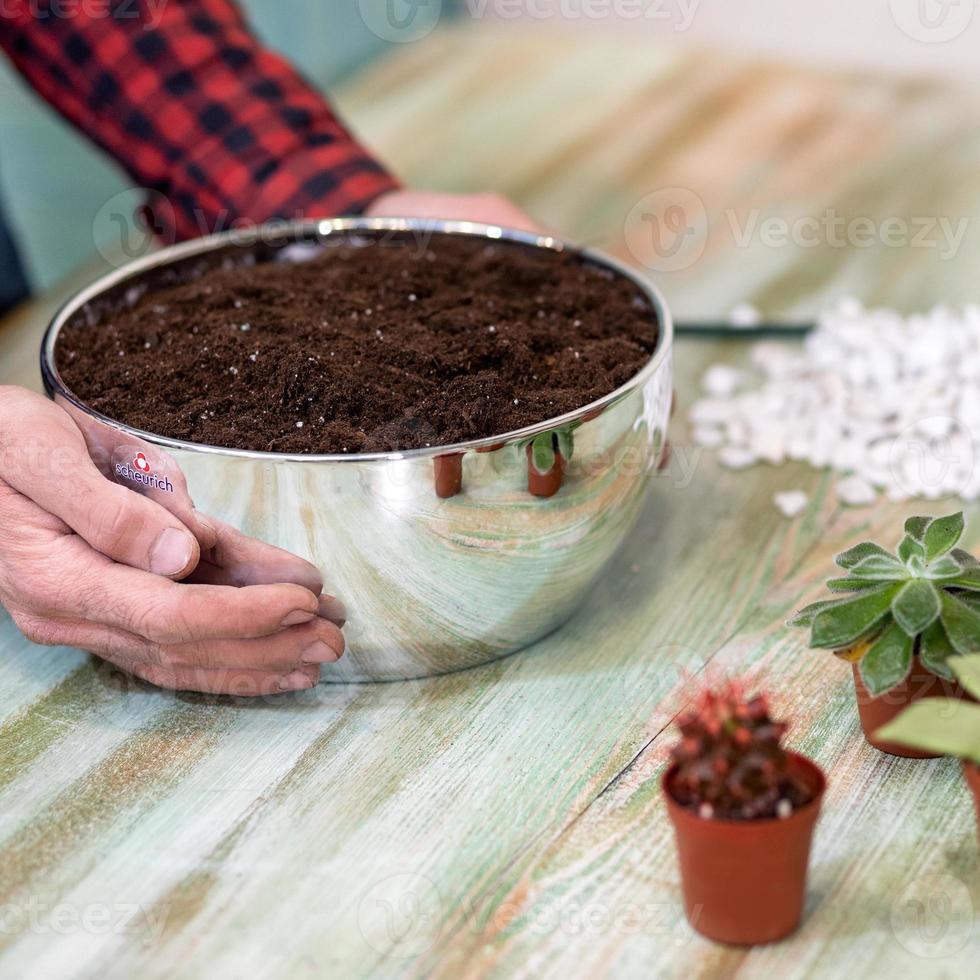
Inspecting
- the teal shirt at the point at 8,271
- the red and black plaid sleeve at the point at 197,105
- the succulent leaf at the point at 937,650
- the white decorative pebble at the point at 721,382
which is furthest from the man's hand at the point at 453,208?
the succulent leaf at the point at 937,650

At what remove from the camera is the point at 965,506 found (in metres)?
1.00

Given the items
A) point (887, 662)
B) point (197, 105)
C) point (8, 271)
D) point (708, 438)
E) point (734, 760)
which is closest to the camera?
point (734, 760)

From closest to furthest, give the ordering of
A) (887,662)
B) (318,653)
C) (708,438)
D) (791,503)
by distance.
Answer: (887,662), (318,653), (791,503), (708,438)

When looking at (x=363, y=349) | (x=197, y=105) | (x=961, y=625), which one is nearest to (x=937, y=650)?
(x=961, y=625)

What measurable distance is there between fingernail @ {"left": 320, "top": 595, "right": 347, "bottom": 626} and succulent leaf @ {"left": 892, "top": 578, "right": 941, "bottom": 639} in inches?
12.4

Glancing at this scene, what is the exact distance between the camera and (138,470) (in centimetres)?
76

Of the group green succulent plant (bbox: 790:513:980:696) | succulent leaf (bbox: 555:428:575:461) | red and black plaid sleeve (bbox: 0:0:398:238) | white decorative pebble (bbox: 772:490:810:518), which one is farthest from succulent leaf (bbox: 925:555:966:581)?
red and black plaid sleeve (bbox: 0:0:398:238)

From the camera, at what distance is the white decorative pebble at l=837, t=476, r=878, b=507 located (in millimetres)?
1018

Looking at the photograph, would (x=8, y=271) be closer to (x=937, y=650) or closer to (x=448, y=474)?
(x=448, y=474)

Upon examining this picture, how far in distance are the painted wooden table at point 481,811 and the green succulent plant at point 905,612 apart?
0.29ft

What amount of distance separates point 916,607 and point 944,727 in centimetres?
9

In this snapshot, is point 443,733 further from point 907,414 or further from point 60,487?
point 907,414

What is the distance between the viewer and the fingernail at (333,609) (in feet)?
2.50

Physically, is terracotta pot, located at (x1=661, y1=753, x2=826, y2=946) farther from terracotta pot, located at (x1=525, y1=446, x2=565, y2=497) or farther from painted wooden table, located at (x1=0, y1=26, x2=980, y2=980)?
terracotta pot, located at (x1=525, y1=446, x2=565, y2=497)
